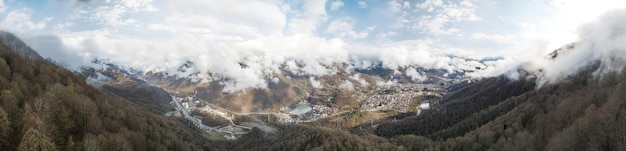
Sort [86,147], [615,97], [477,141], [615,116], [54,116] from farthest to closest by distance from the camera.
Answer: [477,141] → [615,97] → [615,116] → [54,116] → [86,147]

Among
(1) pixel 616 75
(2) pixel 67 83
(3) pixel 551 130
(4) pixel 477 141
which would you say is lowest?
(4) pixel 477 141

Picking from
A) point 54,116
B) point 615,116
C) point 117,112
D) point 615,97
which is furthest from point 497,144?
point 54,116

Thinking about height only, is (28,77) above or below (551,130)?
above

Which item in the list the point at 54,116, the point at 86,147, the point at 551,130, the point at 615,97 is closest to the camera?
the point at 86,147

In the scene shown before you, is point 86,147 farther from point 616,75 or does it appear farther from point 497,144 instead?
point 616,75

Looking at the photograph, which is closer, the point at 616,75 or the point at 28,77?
the point at 28,77

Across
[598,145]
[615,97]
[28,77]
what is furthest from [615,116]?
[28,77]

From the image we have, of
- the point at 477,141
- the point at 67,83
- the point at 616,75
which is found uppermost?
the point at 616,75

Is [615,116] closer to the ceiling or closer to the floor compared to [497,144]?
closer to the ceiling

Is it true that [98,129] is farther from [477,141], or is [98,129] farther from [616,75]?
[616,75]
